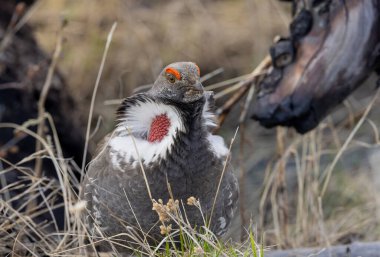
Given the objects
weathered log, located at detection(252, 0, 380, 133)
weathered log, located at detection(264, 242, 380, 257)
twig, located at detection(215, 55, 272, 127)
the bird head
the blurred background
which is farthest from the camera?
the blurred background

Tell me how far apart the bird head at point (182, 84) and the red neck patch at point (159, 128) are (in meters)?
0.09

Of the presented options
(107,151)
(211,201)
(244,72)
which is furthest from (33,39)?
(244,72)

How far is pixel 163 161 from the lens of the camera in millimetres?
3232

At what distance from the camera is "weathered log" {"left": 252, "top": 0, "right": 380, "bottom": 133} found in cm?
374

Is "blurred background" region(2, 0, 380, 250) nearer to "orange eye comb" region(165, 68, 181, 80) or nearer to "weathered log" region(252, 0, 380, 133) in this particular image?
"weathered log" region(252, 0, 380, 133)

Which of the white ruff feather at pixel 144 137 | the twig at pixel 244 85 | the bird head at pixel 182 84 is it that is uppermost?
the bird head at pixel 182 84

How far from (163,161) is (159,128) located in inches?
6.4

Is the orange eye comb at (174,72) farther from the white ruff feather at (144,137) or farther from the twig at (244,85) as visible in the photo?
the twig at (244,85)

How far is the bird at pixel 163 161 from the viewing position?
3229mm

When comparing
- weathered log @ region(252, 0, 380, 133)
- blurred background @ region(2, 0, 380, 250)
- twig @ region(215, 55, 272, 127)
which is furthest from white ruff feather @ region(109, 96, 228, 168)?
blurred background @ region(2, 0, 380, 250)

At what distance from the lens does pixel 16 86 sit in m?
4.76

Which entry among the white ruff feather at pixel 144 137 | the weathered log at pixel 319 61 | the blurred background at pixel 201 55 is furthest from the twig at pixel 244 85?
the white ruff feather at pixel 144 137

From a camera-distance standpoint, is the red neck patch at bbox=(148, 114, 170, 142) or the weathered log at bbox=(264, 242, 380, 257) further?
the weathered log at bbox=(264, 242, 380, 257)

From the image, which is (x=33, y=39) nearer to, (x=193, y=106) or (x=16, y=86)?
(x=16, y=86)
